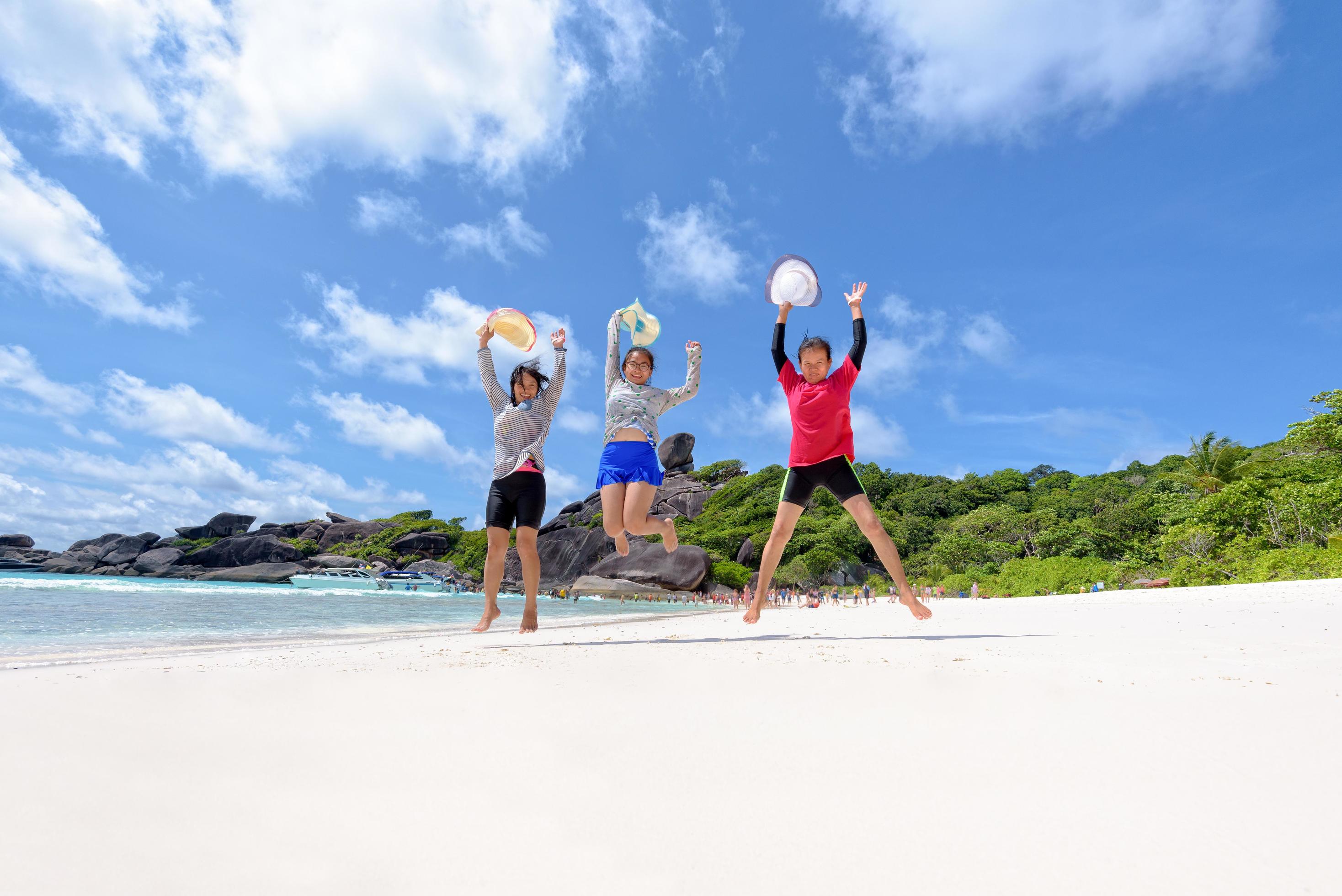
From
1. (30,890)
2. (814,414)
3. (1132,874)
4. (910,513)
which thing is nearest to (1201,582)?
(814,414)

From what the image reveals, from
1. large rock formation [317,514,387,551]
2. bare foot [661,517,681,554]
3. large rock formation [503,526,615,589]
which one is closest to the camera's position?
bare foot [661,517,681,554]

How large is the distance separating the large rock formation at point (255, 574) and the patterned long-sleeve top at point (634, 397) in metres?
76.7

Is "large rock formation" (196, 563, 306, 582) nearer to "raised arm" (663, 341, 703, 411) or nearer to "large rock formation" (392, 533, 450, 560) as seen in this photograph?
"large rock formation" (392, 533, 450, 560)

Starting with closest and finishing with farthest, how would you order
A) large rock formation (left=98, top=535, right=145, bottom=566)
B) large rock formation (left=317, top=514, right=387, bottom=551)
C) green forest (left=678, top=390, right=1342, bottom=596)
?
green forest (left=678, top=390, right=1342, bottom=596), large rock formation (left=98, top=535, right=145, bottom=566), large rock formation (left=317, top=514, right=387, bottom=551)

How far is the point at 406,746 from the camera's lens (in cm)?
204

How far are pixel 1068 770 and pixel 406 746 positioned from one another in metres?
1.85

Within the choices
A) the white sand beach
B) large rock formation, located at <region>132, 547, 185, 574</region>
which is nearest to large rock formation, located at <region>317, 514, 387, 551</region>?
large rock formation, located at <region>132, 547, 185, 574</region>

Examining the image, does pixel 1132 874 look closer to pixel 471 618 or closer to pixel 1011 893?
pixel 1011 893

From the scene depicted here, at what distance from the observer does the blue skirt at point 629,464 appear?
6.17 m

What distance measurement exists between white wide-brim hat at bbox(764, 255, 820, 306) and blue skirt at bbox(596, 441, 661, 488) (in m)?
1.85

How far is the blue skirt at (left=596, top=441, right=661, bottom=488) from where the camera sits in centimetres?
617

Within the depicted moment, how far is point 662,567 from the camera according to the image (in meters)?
49.4

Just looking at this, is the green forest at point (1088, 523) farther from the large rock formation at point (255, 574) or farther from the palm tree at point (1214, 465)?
the large rock formation at point (255, 574)

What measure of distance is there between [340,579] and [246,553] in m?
17.4
